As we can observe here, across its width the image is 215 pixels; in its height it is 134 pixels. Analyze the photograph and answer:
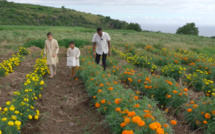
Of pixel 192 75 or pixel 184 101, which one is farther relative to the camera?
pixel 192 75

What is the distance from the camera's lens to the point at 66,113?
14.6 ft

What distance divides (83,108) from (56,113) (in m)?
0.66

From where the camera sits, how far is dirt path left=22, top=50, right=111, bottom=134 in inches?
145

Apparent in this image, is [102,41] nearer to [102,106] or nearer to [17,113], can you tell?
[102,106]

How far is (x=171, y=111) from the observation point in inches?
174

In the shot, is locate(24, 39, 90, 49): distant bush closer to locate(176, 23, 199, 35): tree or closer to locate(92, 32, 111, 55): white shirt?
locate(92, 32, 111, 55): white shirt

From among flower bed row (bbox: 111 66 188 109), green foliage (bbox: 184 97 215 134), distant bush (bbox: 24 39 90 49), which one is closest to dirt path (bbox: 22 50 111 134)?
flower bed row (bbox: 111 66 188 109)

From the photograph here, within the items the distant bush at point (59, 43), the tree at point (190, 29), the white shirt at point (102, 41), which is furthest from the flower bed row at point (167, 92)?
the tree at point (190, 29)

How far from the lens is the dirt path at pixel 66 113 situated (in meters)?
3.70

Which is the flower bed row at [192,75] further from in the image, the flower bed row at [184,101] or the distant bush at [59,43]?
the distant bush at [59,43]

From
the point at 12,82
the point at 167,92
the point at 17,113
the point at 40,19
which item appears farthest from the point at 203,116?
the point at 40,19

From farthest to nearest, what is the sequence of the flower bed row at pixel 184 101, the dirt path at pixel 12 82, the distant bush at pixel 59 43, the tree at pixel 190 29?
the tree at pixel 190 29 < the distant bush at pixel 59 43 < the dirt path at pixel 12 82 < the flower bed row at pixel 184 101

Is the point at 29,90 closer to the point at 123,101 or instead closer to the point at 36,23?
the point at 123,101

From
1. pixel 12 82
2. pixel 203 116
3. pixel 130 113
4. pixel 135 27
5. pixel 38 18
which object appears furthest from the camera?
pixel 38 18
